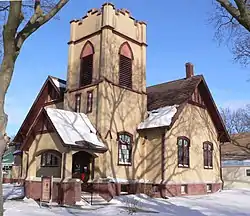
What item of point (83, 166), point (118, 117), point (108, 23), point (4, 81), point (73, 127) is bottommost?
point (83, 166)

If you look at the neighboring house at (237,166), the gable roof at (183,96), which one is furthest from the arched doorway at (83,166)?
the neighboring house at (237,166)

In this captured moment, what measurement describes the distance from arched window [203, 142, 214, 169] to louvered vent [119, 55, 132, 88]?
25.6 feet

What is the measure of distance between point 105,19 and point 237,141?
25030mm

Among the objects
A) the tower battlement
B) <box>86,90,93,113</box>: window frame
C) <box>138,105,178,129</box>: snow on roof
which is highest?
the tower battlement

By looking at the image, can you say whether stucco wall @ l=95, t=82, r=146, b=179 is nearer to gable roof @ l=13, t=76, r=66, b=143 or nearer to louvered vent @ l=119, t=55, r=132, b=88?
louvered vent @ l=119, t=55, r=132, b=88

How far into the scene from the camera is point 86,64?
23.2 meters

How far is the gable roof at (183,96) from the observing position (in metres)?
24.3

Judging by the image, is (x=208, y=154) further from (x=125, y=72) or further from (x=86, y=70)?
(x=86, y=70)

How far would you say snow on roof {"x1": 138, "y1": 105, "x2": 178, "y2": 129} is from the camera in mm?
21931

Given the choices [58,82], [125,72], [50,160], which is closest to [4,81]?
[125,72]

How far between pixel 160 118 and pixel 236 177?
1588 centimetres

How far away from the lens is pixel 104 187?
19.3m

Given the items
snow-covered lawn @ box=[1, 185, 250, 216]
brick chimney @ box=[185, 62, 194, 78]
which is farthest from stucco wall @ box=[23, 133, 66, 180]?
brick chimney @ box=[185, 62, 194, 78]

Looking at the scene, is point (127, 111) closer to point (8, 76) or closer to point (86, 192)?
point (86, 192)
